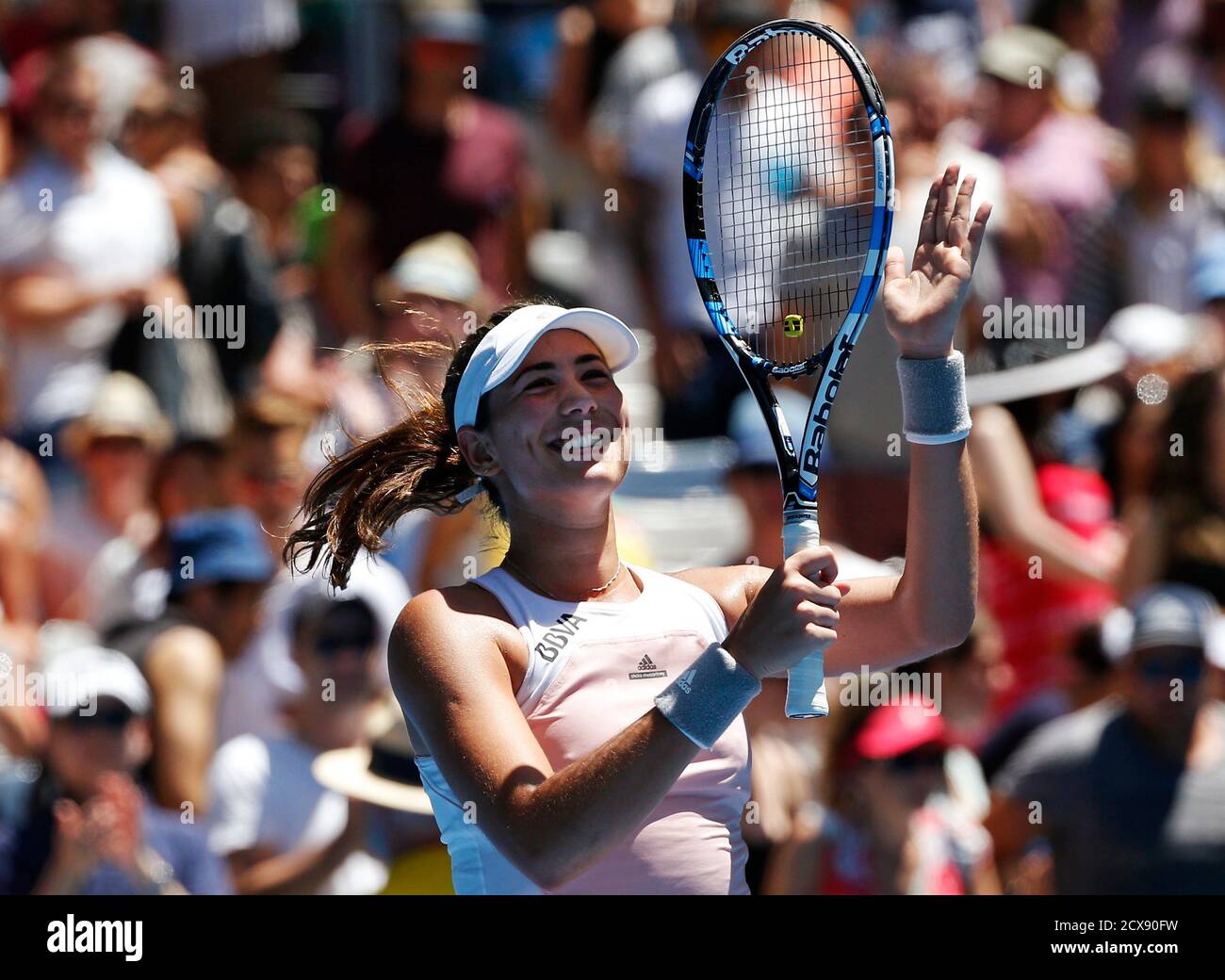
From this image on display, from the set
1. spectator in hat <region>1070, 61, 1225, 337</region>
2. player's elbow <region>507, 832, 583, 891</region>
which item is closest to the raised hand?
player's elbow <region>507, 832, 583, 891</region>

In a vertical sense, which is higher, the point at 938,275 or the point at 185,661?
the point at 938,275

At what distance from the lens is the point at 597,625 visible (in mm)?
2910

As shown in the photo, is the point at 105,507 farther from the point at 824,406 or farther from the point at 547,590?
the point at 824,406

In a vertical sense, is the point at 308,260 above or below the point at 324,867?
above

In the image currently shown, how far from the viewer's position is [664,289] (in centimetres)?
609

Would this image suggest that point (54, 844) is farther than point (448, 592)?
Yes

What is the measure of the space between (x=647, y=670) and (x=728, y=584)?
11.4 inches

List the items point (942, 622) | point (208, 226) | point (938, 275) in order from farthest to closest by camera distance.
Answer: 1. point (208, 226)
2. point (942, 622)
3. point (938, 275)

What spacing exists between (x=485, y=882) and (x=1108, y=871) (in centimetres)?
217

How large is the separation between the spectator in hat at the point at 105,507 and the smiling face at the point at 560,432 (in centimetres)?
265

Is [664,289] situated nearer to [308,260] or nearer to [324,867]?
[308,260]

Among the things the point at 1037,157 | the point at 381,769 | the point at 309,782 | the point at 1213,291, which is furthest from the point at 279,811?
the point at 1037,157

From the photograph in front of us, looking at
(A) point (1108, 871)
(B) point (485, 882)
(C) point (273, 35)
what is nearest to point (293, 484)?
(C) point (273, 35)
